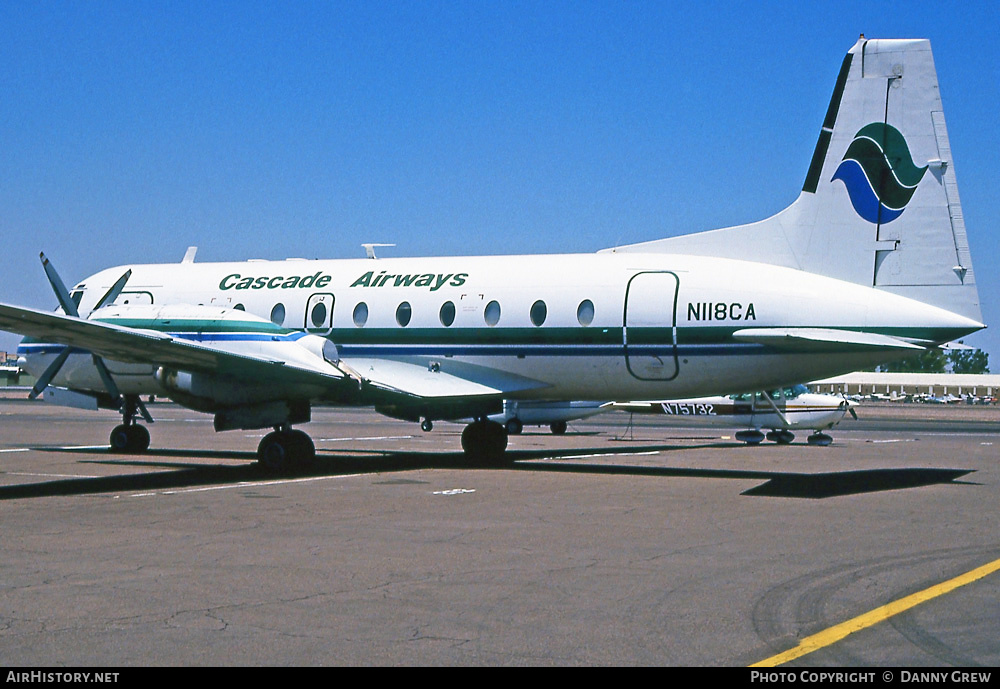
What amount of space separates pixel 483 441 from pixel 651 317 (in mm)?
5542

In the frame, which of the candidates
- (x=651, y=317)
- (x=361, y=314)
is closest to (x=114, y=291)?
(x=361, y=314)

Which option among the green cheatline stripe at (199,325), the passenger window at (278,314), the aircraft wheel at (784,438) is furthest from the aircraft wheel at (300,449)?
the aircraft wheel at (784,438)

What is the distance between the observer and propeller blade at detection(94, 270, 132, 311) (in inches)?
888

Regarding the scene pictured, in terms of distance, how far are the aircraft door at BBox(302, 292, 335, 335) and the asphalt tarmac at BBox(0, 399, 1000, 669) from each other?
343 centimetres

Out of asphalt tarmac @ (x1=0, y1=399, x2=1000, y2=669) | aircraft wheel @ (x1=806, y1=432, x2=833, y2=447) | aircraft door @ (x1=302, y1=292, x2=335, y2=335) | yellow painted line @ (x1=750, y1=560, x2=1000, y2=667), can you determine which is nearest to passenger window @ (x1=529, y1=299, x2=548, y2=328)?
asphalt tarmac @ (x1=0, y1=399, x2=1000, y2=669)

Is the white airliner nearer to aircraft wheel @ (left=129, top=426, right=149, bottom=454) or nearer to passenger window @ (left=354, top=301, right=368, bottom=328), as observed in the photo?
passenger window @ (left=354, top=301, right=368, bottom=328)

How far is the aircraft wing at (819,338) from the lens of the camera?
1756 centimetres

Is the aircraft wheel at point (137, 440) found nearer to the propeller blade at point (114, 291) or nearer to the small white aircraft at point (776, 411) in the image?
the propeller blade at point (114, 291)

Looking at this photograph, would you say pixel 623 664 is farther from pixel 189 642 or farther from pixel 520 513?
pixel 520 513

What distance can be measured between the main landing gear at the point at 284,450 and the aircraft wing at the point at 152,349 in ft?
3.79

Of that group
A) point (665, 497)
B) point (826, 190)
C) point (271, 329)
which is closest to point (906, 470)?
point (826, 190)
